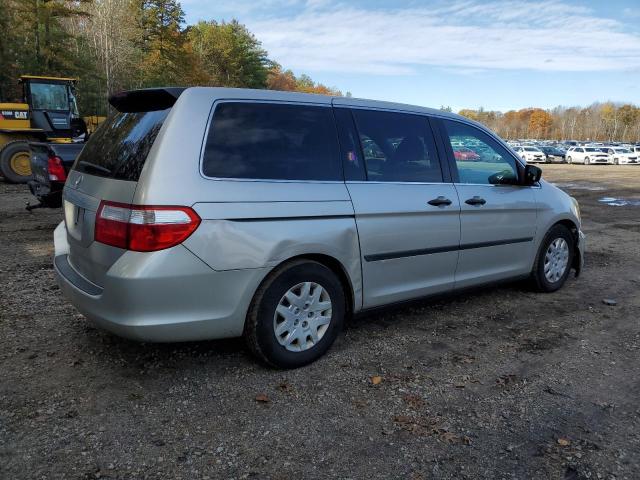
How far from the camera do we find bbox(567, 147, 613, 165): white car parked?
Answer: 145 ft

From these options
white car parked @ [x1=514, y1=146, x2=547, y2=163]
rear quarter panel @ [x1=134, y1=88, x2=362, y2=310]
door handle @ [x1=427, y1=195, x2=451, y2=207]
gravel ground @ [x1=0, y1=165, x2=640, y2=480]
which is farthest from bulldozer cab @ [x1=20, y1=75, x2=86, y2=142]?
white car parked @ [x1=514, y1=146, x2=547, y2=163]

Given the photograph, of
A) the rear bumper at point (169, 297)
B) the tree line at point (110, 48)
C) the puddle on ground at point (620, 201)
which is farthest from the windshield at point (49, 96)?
the puddle on ground at point (620, 201)

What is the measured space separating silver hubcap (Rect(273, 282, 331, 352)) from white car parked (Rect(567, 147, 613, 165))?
155 feet

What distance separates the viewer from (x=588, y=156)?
4425 cm

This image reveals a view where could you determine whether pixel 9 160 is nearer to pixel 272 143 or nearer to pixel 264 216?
pixel 272 143

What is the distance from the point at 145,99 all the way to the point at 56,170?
4.61 m

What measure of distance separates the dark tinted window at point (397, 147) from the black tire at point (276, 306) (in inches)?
34.4

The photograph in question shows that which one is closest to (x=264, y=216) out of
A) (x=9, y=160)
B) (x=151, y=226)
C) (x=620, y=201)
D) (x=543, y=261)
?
(x=151, y=226)

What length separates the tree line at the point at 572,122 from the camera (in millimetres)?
128500

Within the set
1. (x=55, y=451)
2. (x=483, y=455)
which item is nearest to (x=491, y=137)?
(x=483, y=455)

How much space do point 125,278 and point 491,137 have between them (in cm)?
350

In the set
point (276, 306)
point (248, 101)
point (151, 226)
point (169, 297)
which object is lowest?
point (276, 306)

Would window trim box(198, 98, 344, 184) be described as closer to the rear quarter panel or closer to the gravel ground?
the rear quarter panel

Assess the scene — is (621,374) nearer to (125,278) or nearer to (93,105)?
(125,278)
